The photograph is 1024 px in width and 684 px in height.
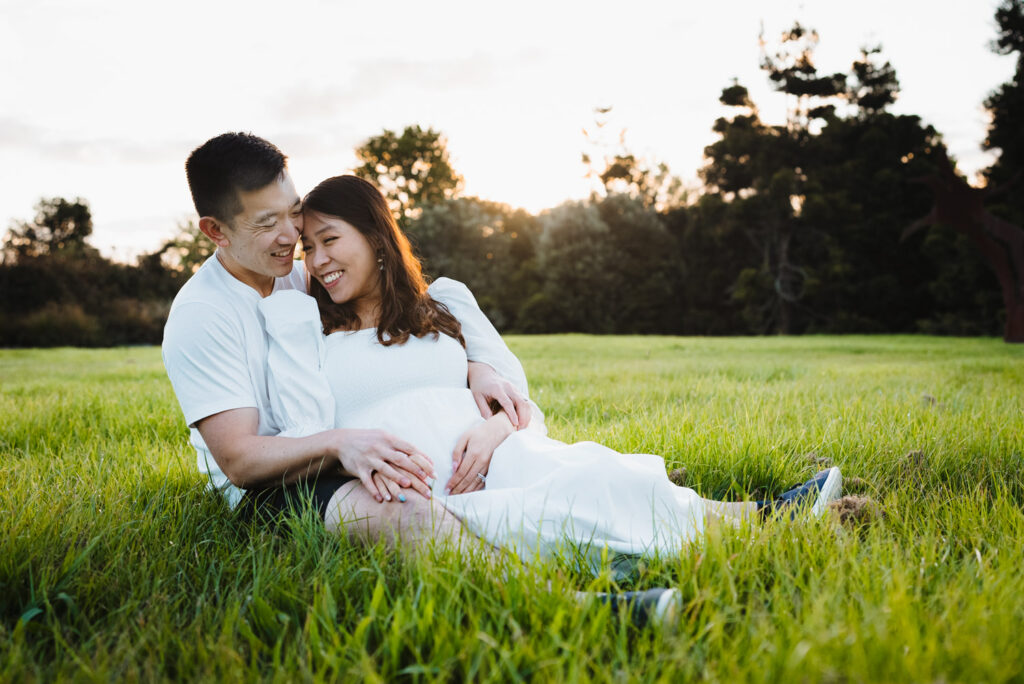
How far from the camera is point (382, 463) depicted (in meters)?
1.98

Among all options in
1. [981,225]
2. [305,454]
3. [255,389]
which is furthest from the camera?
[981,225]

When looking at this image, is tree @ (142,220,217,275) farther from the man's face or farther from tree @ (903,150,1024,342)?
the man's face

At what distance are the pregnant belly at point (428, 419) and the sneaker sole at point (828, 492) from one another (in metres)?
1.33

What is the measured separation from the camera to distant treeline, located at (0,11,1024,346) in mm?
23484

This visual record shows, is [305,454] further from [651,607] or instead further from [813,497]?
[813,497]

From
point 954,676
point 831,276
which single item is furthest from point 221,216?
point 831,276

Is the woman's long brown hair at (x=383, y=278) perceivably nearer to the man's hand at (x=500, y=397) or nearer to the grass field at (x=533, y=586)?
the man's hand at (x=500, y=397)

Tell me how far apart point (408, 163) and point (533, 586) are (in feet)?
136

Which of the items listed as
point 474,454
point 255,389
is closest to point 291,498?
point 255,389

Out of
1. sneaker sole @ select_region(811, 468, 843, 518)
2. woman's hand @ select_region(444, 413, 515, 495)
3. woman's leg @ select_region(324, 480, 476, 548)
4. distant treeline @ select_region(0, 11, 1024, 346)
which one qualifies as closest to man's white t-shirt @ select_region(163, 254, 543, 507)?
woman's leg @ select_region(324, 480, 476, 548)

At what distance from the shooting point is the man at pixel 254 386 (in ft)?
6.58

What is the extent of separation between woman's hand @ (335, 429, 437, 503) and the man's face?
35.9 inches

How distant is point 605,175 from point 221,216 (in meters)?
35.1

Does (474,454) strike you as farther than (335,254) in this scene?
No
